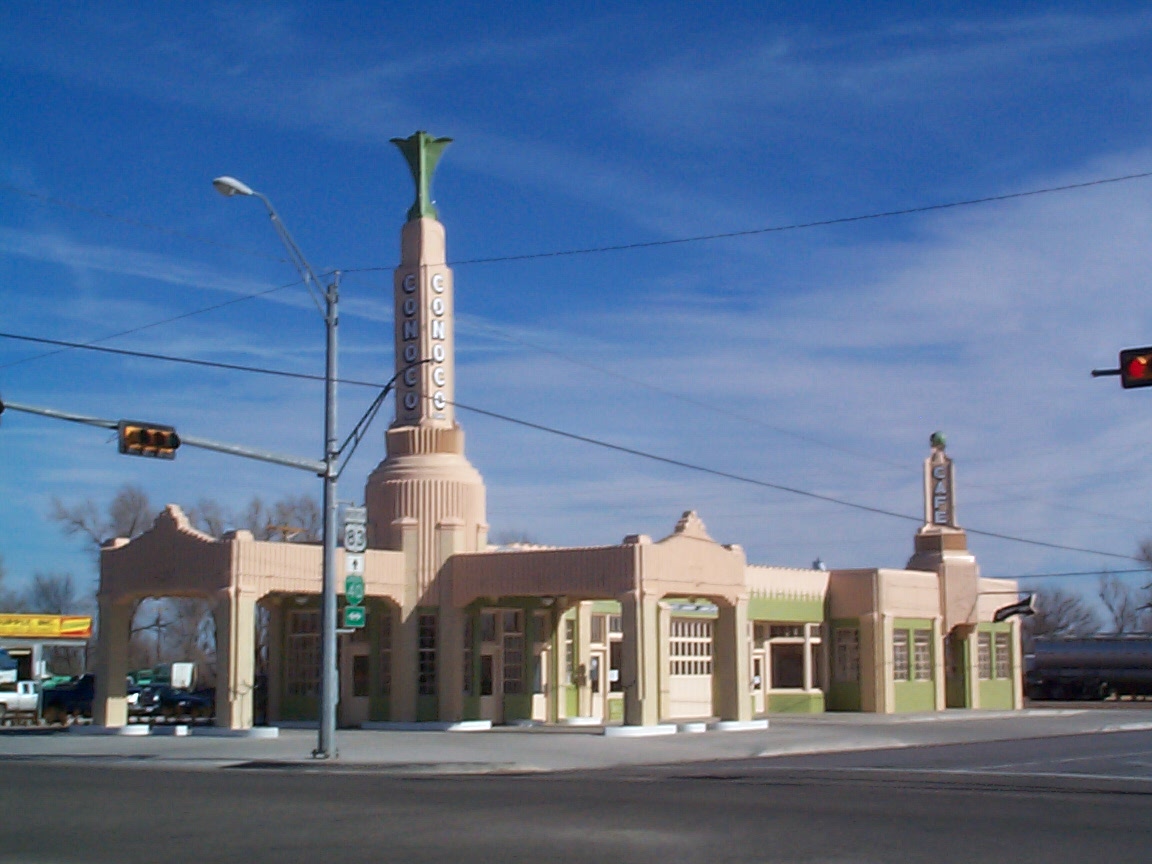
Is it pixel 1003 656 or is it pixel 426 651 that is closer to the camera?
pixel 426 651

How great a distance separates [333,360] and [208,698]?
27.8m

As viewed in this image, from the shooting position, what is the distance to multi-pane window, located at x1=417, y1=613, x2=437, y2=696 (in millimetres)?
39188

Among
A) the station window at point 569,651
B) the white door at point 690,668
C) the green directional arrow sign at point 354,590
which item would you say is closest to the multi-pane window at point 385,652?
the station window at point 569,651

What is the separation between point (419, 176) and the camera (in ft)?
139

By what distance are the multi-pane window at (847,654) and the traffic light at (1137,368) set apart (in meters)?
32.3

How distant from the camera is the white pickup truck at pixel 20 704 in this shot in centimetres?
4747

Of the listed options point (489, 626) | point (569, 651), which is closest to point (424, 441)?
point (489, 626)

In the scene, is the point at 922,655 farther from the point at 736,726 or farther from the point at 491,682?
the point at 491,682

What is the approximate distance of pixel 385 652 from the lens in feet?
131

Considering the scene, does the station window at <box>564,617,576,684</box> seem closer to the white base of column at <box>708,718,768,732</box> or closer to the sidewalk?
the sidewalk

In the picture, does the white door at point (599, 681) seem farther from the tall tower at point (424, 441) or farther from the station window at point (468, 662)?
the tall tower at point (424, 441)

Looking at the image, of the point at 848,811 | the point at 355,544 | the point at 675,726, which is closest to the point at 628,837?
the point at 848,811

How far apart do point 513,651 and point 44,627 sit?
31.5 m

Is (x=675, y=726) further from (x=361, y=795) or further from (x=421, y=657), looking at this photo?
(x=361, y=795)
